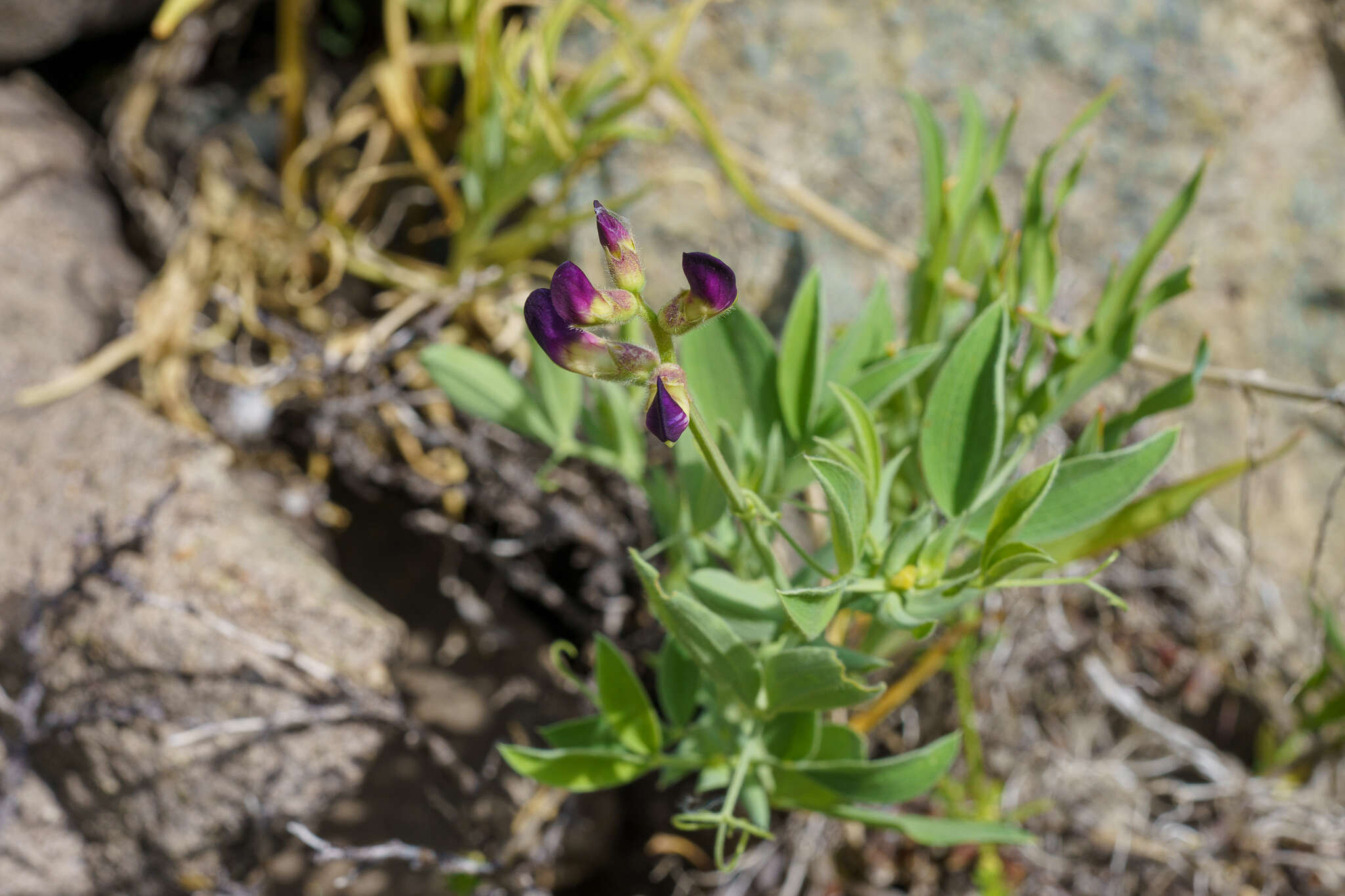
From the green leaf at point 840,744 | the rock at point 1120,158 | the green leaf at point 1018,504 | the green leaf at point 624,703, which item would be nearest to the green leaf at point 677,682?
the green leaf at point 624,703

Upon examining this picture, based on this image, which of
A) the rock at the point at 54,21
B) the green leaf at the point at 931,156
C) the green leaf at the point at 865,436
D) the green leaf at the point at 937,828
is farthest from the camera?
the rock at the point at 54,21

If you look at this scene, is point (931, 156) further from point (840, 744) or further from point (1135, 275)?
point (840, 744)

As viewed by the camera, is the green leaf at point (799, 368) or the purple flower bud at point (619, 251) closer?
the purple flower bud at point (619, 251)

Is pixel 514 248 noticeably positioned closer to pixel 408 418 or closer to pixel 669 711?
pixel 408 418

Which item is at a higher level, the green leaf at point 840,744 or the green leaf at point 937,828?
the green leaf at point 840,744

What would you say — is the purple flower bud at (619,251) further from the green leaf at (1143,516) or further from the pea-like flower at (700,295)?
the green leaf at (1143,516)

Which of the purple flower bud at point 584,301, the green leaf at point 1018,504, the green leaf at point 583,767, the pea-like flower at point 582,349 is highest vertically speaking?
Answer: the purple flower bud at point 584,301

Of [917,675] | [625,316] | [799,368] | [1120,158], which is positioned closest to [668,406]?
[625,316]

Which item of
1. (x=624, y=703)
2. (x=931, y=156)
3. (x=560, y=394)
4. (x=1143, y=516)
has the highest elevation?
(x=931, y=156)
